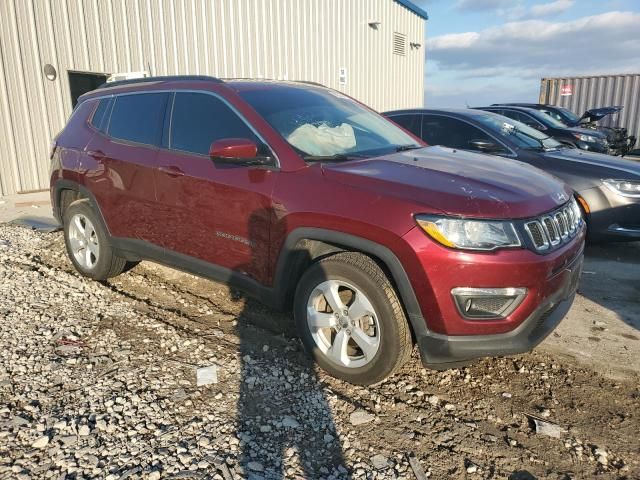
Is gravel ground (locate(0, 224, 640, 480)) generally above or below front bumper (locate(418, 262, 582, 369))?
below

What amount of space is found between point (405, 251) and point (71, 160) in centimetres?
340

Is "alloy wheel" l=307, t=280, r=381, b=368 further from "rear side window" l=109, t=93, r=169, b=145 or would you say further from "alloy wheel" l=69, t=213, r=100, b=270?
"alloy wheel" l=69, t=213, r=100, b=270

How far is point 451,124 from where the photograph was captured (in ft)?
20.0

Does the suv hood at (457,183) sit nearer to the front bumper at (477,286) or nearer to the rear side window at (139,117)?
the front bumper at (477,286)

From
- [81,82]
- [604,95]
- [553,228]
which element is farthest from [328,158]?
[604,95]

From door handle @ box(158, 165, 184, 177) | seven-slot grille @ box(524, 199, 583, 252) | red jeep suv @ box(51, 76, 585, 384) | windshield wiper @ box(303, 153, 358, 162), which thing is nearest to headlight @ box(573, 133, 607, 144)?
red jeep suv @ box(51, 76, 585, 384)

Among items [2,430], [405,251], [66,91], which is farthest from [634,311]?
[66,91]

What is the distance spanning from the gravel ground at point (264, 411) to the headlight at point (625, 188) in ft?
8.85

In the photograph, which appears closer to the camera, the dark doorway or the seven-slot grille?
the seven-slot grille

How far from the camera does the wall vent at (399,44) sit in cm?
1779

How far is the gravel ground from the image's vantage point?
2273 mm

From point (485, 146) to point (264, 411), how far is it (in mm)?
3831

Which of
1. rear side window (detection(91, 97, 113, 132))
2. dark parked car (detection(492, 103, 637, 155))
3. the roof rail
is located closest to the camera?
the roof rail

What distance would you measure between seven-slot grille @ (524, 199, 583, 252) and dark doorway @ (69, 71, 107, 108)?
9.05 m
